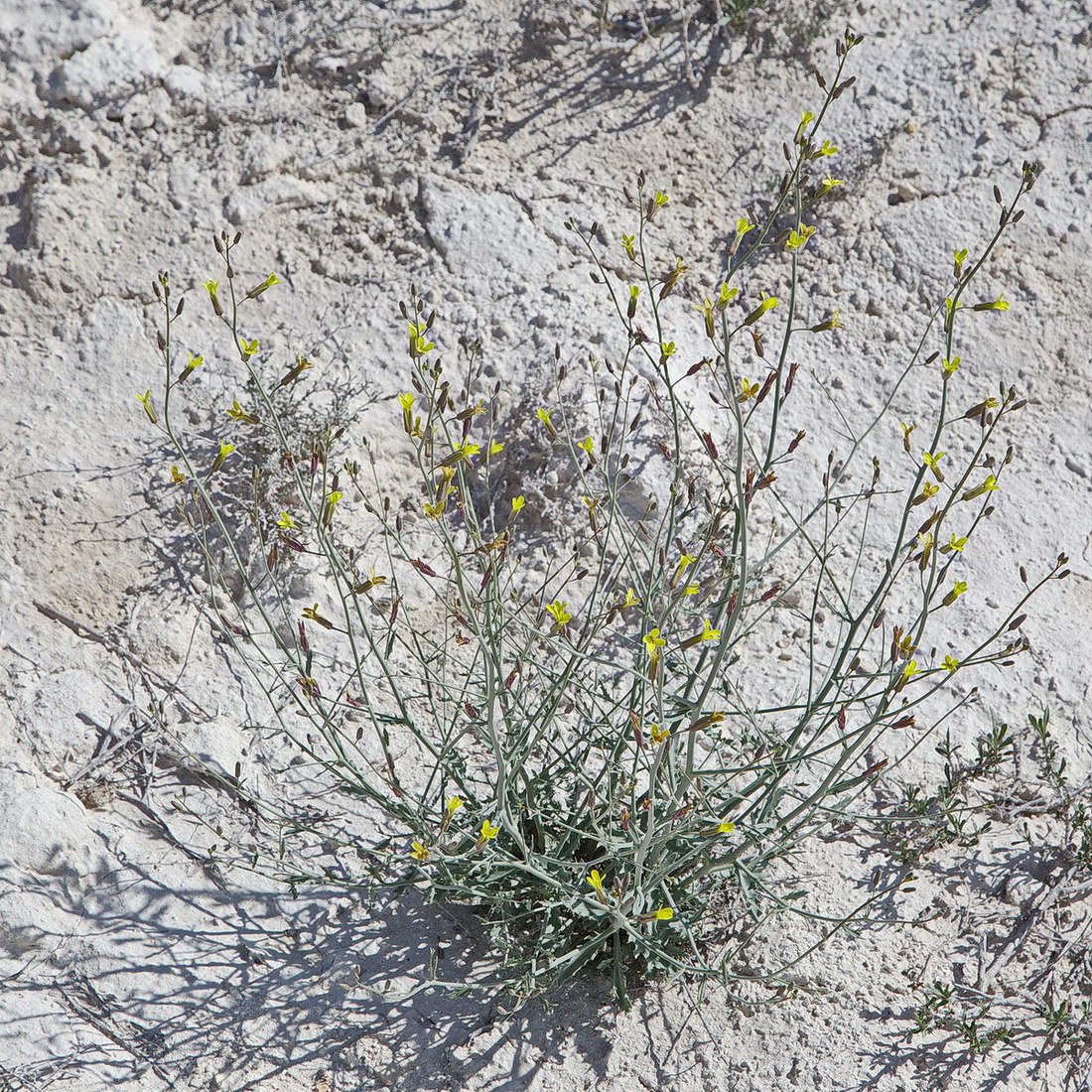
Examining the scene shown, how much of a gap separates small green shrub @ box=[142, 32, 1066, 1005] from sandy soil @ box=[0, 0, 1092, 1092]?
0.45 ft

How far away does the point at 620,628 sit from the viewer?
3.27 m

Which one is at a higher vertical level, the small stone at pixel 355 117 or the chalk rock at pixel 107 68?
the chalk rock at pixel 107 68

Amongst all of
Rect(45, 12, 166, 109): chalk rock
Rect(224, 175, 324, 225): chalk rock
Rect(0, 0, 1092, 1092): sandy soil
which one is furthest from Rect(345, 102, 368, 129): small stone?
Rect(45, 12, 166, 109): chalk rock

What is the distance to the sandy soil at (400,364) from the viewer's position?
8.11ft

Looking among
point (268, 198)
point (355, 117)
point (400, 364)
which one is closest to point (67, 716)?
point (400, 364)

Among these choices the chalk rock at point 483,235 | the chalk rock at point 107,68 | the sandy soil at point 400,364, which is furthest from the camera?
the chalk rock at point 107,68

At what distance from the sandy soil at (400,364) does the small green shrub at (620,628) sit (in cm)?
14

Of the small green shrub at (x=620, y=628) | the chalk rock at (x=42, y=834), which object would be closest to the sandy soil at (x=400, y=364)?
the chalk rock at (x=42, y=834)

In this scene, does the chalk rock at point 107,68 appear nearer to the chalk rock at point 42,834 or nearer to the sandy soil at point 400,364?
the sandy soil at point 400,364

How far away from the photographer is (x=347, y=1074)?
239 cm

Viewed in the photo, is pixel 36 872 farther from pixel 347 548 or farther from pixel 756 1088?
pixel 756 1088

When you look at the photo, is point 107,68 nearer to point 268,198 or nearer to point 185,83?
point 185,83

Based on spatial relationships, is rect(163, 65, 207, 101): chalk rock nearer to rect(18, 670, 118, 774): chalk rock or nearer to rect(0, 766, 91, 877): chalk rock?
rect(18, 670, 118, 774): chalk rock

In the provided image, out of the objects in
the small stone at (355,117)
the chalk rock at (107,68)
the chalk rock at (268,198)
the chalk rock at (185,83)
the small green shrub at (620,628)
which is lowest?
the small green shrub at (620,628)
